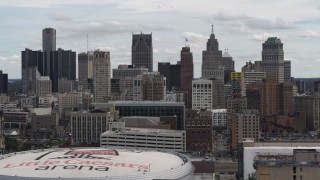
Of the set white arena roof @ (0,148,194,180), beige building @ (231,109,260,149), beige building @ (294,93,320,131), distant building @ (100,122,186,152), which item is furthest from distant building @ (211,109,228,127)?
white arena roof @ (0,148,194,180)

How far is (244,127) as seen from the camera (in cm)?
12812

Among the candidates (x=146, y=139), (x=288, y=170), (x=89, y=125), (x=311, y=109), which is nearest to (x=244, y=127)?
(x=146, y=139)

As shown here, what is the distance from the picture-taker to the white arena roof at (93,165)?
2108 inches

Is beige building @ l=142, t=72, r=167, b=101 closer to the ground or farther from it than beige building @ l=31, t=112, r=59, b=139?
farther from it

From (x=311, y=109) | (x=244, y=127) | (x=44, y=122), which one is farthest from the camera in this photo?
(x=44, y=122)

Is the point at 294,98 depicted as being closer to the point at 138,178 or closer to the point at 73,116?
the point at 73,116

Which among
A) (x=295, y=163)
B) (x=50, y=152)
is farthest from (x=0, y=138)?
(x=295, y=163)

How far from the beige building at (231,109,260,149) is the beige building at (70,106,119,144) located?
20.3m

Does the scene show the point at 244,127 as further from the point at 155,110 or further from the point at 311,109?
the point at 311,109

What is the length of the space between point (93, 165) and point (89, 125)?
77895mm

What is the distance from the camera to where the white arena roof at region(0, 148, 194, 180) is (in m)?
53.5

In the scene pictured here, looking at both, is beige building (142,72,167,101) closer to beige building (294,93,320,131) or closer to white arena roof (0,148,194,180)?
beige building (294,93,320,131)

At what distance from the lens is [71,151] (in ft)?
208

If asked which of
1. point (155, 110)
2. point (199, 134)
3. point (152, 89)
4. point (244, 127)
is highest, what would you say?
point (152, 89)
